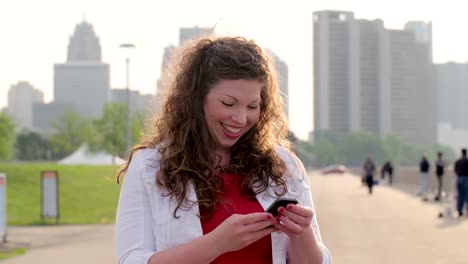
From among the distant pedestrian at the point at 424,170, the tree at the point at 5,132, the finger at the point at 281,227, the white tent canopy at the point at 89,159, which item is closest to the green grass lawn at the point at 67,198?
the distant pedestrian at the point at 424,170

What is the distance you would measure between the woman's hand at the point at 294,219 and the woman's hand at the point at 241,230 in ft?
0.10

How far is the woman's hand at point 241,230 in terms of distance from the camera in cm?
282

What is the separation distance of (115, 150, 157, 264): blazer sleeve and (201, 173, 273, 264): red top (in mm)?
178

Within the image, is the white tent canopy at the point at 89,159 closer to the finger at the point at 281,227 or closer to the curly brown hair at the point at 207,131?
the curly brown hair at the point at 207,131

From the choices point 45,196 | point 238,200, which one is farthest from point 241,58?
point 45,196

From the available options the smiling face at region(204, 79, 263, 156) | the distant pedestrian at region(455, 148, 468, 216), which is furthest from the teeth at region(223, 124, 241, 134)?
the distant pedestrian at region(455, 148, 468, 216)

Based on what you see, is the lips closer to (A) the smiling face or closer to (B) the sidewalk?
(A) the smiling face

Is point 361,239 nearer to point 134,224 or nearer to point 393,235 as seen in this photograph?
point 393,235

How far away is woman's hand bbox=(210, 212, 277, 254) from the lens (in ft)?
9.26

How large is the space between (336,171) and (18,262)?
3919 inches

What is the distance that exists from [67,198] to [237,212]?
27371mm

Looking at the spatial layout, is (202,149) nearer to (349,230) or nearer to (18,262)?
(18,262)

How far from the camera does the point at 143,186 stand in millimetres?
3016

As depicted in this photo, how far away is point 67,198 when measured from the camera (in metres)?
29.9
